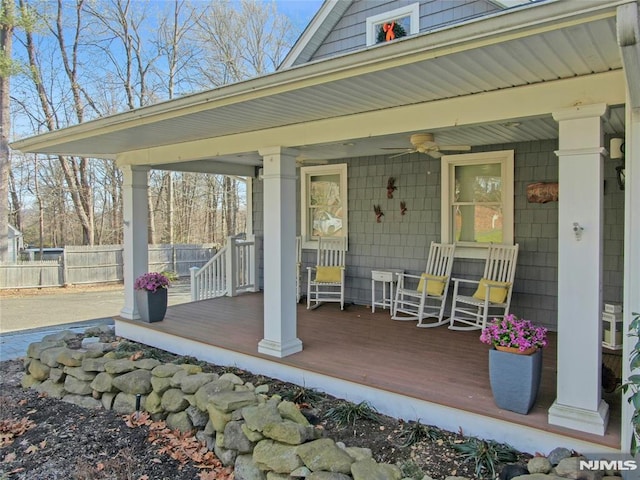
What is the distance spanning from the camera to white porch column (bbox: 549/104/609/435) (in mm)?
2725

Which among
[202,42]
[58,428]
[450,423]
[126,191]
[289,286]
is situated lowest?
[58,428]

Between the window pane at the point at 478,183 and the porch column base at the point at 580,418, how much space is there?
3165 mm

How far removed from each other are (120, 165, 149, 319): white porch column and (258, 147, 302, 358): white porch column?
7.76ft

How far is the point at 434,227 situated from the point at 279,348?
108 inches

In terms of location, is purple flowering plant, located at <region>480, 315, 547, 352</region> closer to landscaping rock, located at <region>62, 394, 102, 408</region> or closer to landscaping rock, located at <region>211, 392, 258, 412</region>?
landscaping rock, located at <region>211, 392, 258, 412</region>

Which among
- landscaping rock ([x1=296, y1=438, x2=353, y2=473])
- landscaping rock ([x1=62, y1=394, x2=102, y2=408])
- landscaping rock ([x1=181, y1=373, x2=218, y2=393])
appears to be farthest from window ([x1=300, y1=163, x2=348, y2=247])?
landscaping rock ([x1=296, y1=438, x2=353, y2=473])

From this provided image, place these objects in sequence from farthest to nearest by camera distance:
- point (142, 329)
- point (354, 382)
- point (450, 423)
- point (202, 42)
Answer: point (202, 42), point (142, 329), point (354, 382), point (450, 423)

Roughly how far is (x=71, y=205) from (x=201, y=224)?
5.16m

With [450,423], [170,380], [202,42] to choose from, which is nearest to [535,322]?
[450,423]

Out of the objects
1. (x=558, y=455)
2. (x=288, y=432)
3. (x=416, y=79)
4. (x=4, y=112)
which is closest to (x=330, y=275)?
(x=288, y=432)

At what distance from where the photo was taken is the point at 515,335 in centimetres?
309

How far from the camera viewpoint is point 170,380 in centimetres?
396

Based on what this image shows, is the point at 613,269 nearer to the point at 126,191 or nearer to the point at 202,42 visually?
the point at 126,191

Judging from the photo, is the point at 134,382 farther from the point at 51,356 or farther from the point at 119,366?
the point at 51,356
